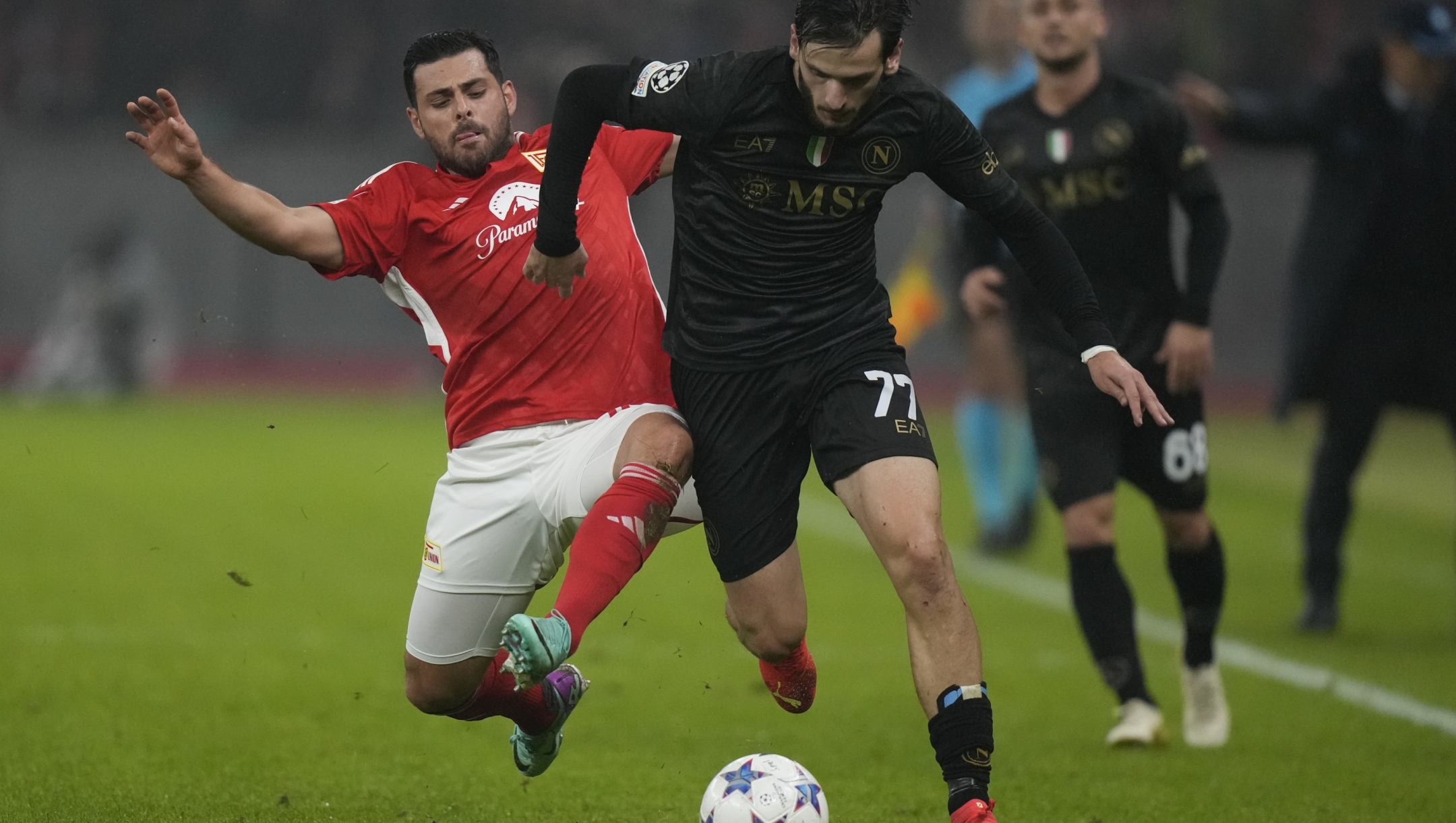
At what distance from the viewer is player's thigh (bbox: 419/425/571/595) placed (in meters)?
4.75

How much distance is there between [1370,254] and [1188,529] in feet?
9.63

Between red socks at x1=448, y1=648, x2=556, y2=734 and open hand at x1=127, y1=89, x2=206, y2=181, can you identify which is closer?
open hand at x1=127, y1=89, x2=206, y2=181

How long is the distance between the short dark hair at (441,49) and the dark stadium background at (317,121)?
45.9 ft

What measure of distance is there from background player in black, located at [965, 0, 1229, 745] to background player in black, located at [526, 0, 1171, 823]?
50.0 inches

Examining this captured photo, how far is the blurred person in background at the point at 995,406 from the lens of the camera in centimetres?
1003

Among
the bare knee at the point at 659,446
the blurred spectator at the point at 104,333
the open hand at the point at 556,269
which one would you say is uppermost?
the open hand at the point at 556,269

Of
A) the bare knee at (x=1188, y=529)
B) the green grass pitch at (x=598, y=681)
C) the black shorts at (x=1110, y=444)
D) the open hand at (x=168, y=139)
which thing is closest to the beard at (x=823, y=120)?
the open hand at (x=168, y=139)

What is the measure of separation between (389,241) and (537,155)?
0.55 metres

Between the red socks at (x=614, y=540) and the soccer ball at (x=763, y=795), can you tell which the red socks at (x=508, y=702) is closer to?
the red socks at (x=614, y=540)

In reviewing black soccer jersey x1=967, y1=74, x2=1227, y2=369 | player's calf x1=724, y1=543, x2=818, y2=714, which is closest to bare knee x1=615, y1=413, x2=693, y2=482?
player's calf x1=724, y1=543, x2=818, y2=714

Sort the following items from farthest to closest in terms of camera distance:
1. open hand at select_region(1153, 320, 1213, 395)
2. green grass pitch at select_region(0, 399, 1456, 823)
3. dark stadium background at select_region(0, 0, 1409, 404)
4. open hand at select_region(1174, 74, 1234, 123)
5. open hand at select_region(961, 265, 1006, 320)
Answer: dark stadium background at select_region(0, 0, 1409, 404), open hand at select_region(1174, 74, 1234, 123), open hand at select_region(961, 265, 1006, 320), open hand at select_region(1153, 320, 1213, 395), green grass pitch at select_region(0, 399, 1456, 823)

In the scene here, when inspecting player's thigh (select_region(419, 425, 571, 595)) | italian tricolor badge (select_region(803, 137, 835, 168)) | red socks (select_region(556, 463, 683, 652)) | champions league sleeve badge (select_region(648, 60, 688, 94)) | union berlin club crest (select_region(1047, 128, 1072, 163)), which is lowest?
player's thigh (select_region(419, 425, 571, 595))

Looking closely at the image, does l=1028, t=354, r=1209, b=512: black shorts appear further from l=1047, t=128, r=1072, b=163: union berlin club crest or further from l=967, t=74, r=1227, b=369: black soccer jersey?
l=1047, t=128, r=1072, b=163: union berlin club crest

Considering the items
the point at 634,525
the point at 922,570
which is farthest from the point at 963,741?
the point at 634,525
